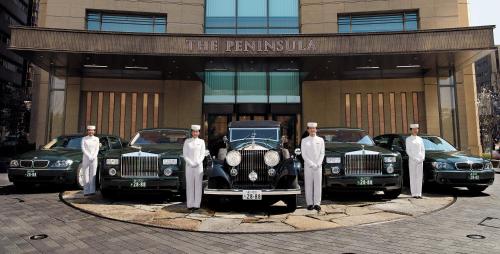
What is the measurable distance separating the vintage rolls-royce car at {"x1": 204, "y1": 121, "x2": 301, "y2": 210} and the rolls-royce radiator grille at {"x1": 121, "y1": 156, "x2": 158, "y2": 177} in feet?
4.62

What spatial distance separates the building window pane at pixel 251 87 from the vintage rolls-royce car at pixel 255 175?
11794 mm

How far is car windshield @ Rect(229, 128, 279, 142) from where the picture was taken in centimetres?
774

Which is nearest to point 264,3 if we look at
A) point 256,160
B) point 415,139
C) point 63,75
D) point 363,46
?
point 363,46

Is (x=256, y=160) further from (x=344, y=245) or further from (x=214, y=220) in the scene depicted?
(x=344, y=245)

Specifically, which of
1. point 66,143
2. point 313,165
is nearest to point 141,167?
point 313,165

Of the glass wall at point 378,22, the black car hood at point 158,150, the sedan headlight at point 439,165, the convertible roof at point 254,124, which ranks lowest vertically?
the sedan headlight at point 439,165

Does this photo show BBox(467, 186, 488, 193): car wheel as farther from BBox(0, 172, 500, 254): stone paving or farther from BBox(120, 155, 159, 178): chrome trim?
BBox(120, 155, 159, 178): chrome trim

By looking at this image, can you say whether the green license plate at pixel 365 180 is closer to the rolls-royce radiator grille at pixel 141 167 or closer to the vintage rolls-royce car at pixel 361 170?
the vintage rolls-royce car at pixel 361 170

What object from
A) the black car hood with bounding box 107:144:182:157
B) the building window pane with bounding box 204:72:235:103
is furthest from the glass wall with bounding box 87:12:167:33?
the black car hood with bounding box 107:144:182:157

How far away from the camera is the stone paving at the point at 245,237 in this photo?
430cm

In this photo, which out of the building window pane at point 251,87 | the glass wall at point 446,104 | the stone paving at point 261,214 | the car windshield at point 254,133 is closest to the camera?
the stone paving at point 261,214

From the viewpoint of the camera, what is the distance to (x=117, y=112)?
18.4m

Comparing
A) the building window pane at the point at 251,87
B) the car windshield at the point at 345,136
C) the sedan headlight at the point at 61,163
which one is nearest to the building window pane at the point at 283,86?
the building window pane at the point at 251,87

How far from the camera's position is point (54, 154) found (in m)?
8.90
